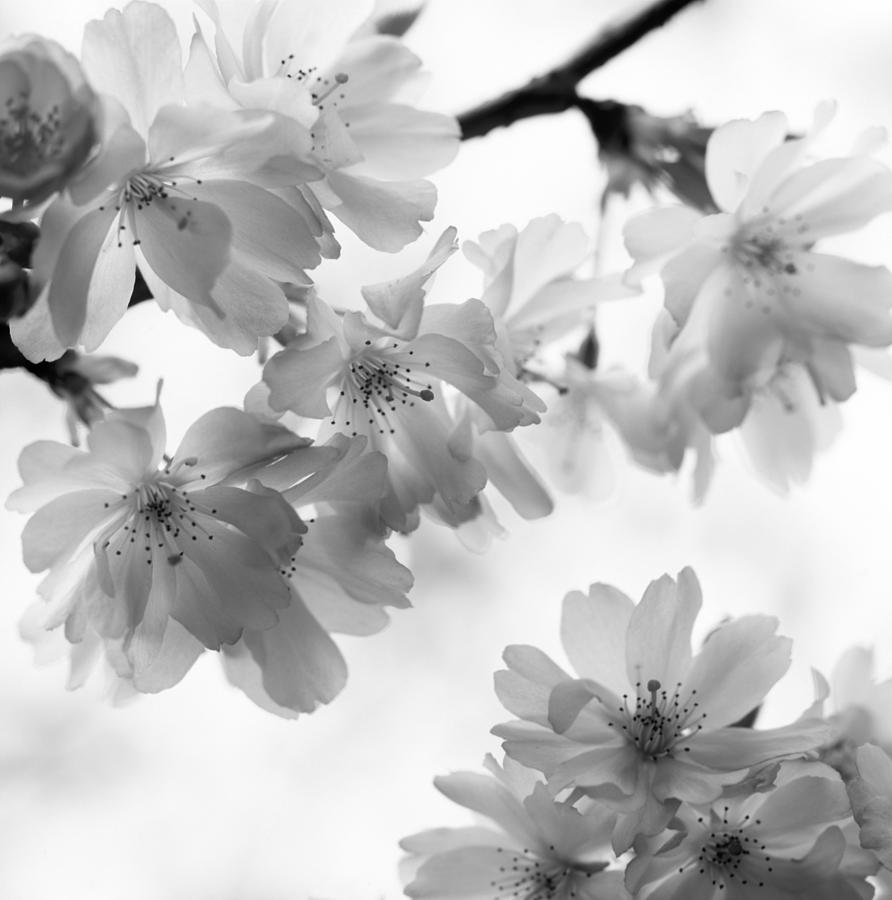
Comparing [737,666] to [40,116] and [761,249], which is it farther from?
[40,116]

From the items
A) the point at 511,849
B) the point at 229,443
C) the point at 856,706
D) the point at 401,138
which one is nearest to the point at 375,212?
the point at 401,138

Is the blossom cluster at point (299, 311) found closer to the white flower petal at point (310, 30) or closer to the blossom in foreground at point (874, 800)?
the white flower petal at point (310, 30)

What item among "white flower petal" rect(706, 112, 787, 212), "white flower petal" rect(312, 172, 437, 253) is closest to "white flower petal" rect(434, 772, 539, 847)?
"white flower petal" rect(312, 172, 437, 253)

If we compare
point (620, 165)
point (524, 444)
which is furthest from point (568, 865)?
point (620, 165)

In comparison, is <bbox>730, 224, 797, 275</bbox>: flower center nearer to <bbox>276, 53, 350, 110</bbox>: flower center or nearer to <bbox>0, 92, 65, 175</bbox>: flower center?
<bbox>276, 53, 350, 110</bbox>: flower center

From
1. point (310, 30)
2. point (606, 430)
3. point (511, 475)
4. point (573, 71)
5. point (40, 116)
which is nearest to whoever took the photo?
point (40, 116)

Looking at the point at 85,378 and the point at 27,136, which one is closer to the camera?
the point at 27,136
